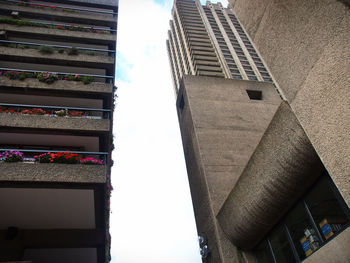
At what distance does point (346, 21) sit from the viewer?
280 cm

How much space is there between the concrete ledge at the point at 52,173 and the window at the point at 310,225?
651cm

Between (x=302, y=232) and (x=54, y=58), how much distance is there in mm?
15589

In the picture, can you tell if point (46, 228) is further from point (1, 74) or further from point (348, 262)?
point (348, 262)

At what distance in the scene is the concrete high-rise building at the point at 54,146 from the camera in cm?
1004

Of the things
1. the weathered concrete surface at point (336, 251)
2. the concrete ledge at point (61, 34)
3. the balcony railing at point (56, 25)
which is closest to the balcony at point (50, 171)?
the weathered concrete surface at point (336, 251)

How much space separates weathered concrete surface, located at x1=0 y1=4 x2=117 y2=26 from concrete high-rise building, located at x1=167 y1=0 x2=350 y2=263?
865 cm

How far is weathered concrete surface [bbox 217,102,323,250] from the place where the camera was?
6.64 metres

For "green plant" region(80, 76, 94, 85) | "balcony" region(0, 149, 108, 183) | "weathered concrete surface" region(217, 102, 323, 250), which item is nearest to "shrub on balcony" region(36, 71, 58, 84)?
"green plant" region(80, 76, 94, 85)

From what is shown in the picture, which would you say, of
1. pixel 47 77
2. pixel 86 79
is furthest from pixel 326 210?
pixel 47 77

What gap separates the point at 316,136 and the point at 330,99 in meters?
0.46

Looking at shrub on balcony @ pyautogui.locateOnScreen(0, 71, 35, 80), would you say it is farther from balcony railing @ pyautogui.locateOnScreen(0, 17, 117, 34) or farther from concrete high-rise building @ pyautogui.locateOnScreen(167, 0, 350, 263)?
concrete high-rise building @ pyautogui.locateOnScreen(167, 0, 350, 263)

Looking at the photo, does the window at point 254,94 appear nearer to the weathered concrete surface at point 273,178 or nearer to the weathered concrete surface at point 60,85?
the weathered concrete surface at point 60,85

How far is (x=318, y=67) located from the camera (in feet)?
10.4

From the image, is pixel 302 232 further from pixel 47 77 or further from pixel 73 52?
pixel 73 52
